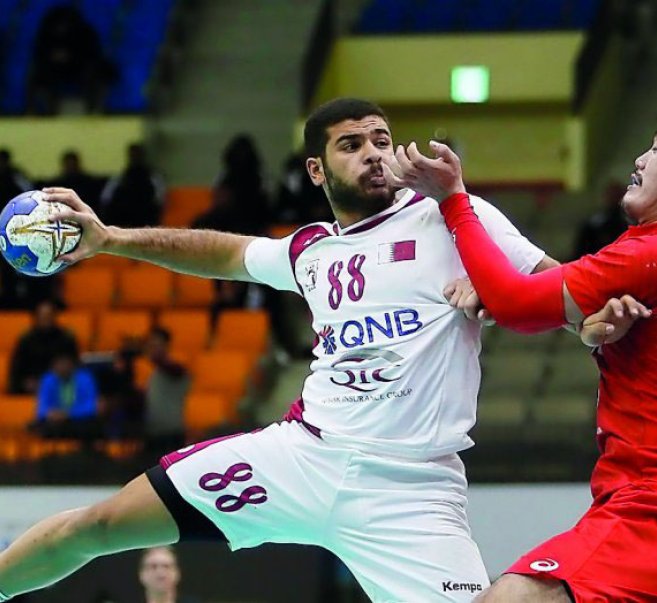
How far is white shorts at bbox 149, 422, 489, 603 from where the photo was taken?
17.3 ft

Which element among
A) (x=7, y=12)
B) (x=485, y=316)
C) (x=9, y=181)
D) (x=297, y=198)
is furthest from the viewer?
(x=7, y=12)

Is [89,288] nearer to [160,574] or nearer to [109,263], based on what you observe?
[109,263]

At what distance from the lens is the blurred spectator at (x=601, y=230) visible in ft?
40.6

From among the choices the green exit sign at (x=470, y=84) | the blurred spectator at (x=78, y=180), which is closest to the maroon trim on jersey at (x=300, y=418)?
the blurred spectator at (x=78, y=180)

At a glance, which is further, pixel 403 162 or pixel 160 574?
pixel 160 574

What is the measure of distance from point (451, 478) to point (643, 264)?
104cm

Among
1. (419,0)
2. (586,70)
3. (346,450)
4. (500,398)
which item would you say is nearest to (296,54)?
(419,0)

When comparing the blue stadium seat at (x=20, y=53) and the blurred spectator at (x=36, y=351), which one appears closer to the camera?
the blurred spectator at (x=36, y=351)

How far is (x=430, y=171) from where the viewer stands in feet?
17.1

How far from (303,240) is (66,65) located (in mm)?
10427

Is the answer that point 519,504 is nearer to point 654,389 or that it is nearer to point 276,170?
point 654,389

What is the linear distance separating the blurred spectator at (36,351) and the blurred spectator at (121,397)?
1.22ft

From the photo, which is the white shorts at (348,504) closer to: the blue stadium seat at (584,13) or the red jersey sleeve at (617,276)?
the red jersey sleeve at (617,276)

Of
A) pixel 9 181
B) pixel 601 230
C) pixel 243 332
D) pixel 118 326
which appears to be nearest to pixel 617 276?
pixel 601 230
